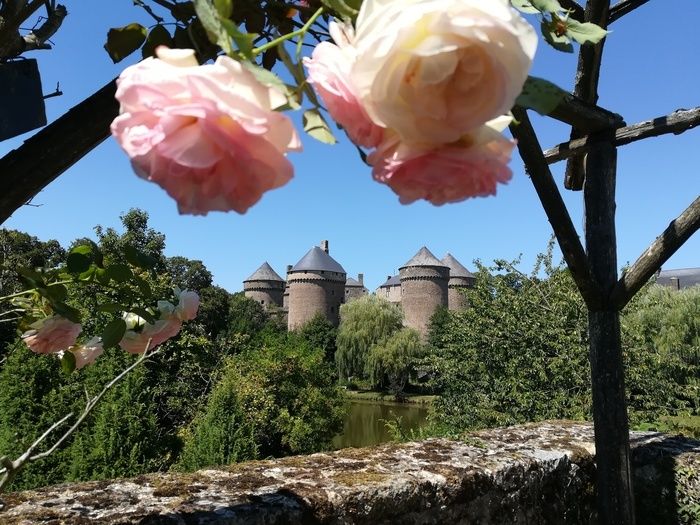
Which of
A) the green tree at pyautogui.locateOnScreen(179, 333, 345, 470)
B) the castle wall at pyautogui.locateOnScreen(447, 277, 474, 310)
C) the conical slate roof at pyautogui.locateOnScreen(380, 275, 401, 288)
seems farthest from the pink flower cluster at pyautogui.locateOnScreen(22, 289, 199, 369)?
the conical slate roof at pyautogui.locateOnScreen(380, 275, 401, 288)

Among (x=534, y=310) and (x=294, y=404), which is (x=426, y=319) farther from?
(x=534, y=310)

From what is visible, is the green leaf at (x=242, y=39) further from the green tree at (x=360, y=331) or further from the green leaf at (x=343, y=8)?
the green tree at (x=360, y=331)

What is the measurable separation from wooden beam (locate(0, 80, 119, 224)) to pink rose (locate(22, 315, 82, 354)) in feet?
1.37

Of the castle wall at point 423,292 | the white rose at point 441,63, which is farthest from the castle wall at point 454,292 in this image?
the white rose at point 441,63

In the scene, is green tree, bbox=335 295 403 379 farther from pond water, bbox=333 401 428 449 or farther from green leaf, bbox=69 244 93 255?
green leaf, bbox=69 244 93 255

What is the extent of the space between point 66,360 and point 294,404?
43.9ft

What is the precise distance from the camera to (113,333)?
1.18 meters

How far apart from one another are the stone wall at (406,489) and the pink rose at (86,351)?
1.65ft

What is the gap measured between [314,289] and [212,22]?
A: 46620 mm

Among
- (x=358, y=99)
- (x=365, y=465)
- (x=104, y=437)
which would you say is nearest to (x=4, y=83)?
(x=358, y=99)

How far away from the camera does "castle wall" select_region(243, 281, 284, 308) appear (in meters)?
52.9

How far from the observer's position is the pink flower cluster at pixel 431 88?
0.39 meters

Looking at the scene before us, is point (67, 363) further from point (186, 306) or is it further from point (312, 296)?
point (312, 296)

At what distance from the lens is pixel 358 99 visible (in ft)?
1.41
